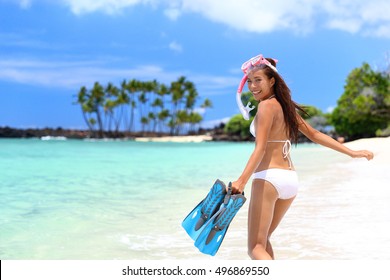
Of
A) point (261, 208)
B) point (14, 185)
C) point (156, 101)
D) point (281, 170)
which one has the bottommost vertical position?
point (14, 185)

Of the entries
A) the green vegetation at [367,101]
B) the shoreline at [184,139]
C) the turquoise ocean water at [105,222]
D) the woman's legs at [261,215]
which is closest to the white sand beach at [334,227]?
the turquoise ocean water at [105,222]

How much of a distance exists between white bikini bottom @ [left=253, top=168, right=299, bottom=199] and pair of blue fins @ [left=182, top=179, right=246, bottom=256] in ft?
0.64

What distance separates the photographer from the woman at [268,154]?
2.87 metres

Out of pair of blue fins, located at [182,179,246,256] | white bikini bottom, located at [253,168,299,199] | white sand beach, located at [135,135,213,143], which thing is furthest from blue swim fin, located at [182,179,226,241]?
white sand beach, located at [135,135,213,143]

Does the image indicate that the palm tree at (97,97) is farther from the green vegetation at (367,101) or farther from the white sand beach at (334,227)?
the white sand beach at (334,227)

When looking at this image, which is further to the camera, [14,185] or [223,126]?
[223,126]

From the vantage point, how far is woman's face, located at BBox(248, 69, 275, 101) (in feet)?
9.95

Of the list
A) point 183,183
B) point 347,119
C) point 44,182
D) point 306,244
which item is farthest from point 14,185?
point 347,119

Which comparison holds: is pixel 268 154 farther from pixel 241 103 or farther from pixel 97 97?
pixel 97 97

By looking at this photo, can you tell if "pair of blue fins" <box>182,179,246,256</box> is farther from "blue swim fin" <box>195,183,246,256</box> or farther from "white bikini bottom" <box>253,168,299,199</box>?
"white bikini bottom" <box>253,168,299,199</box>

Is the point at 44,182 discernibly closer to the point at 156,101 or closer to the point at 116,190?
the point at 116,190

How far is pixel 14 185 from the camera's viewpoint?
12688 mm

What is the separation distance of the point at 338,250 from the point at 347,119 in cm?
4891

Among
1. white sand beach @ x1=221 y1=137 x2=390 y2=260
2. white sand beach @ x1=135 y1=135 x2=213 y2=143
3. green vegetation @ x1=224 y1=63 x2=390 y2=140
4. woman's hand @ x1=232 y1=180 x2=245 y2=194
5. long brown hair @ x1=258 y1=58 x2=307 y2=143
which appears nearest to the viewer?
woman's hand @ x1=232 y1=180 x2=245 y2=194
